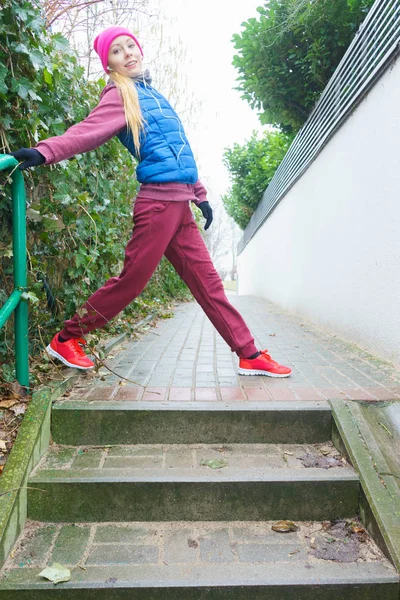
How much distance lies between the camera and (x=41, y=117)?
247cm

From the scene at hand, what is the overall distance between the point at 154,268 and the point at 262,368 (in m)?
0.91

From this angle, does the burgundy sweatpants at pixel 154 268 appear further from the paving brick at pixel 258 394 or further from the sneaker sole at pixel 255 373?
the paving brick at pixel 258 394

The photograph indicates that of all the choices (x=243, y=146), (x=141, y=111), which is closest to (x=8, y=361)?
(x=141, y=111)

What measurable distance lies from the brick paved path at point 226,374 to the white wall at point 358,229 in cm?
30

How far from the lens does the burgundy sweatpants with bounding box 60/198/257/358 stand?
2.48m

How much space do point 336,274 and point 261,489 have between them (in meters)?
3.07

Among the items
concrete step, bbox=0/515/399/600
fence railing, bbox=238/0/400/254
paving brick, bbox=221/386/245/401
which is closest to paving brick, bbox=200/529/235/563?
concrete step, bbox=0/515/399/600

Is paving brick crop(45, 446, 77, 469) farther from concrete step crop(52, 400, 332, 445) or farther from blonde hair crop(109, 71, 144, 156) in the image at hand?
blonde hair crop(109, 71, 144, 156)

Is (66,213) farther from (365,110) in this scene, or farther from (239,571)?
(365,110)

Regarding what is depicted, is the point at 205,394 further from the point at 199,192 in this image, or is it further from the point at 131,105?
the point at 131,105

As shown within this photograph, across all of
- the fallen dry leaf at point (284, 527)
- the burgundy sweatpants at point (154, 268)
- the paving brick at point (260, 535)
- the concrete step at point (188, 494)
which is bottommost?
the paving brick at point (260, 535)

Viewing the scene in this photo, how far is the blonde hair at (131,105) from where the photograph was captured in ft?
7.58

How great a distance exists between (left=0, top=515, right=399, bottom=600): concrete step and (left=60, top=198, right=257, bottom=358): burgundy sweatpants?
1082 mm

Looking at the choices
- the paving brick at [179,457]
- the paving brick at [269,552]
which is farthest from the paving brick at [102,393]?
the paving brick at [269,552]
